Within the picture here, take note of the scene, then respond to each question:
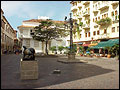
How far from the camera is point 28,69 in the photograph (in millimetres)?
6793

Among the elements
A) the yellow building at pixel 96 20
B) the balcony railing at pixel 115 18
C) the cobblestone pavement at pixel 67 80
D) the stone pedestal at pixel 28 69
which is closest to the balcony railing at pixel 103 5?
the yellow building at pixel 96 20

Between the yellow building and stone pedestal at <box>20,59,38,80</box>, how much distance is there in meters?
22.7

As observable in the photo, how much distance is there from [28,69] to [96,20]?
28.7 m

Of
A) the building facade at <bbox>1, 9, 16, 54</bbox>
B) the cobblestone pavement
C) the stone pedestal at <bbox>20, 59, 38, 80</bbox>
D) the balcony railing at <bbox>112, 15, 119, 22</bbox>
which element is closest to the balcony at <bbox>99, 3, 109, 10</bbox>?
the balcony railing at <bbox>112, 15, 119, 22</bbox>

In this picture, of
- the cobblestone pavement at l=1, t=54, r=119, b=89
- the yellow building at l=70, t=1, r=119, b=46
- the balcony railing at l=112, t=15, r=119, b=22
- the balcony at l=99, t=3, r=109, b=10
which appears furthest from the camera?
the balcony at l=99, t=3, r=109, b=10

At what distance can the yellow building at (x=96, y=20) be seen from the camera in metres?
27.8

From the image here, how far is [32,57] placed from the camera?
6977mm

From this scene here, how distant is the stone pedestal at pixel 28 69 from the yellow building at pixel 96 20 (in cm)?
2268

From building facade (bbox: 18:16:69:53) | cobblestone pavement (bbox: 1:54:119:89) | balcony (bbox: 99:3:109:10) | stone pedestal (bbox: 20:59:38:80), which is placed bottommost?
cobblestone pavement (bbox: 1:54:119:89)

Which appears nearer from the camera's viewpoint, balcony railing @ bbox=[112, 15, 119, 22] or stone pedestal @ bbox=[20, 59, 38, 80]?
stone pedestal @ bbox=[20, 59, 38, 80]

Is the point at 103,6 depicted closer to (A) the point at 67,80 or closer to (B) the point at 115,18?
(B) the point at 115,18

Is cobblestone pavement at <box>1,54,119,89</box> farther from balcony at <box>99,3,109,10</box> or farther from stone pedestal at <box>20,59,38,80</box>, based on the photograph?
balcony at <box>99,3,109,10</box>

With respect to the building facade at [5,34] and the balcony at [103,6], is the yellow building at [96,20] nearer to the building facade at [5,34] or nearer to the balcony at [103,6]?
the balcony at [103,6]

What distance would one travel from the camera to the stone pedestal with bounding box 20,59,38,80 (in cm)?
672
